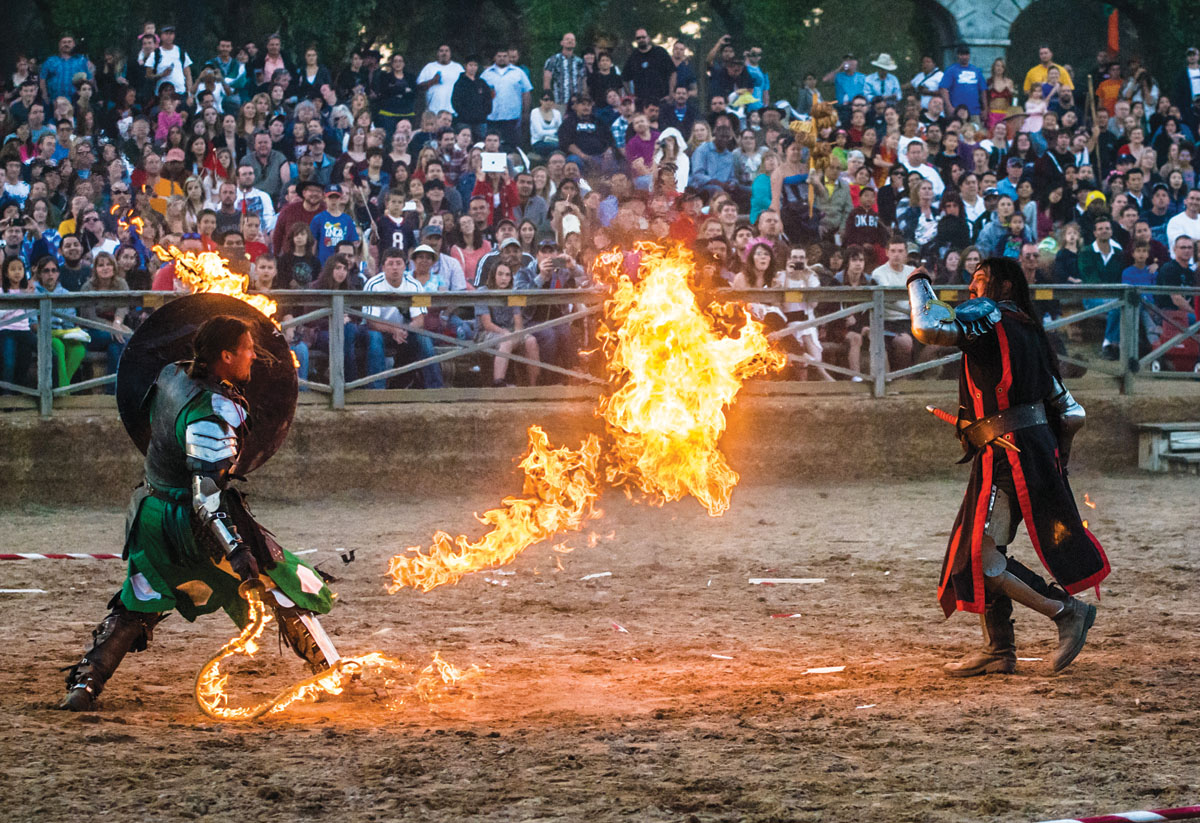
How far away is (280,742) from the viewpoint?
480cm

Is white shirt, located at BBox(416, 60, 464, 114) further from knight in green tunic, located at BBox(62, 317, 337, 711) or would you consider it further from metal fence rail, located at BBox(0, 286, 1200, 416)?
knight in green tunic, located at BBox(62, 317, 337, 711)

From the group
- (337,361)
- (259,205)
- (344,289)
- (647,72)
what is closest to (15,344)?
(337,361)

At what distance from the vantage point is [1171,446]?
461 inches

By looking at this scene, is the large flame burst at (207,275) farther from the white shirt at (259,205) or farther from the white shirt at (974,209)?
the white shirt at (974,209)

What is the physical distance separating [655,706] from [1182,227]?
11.0 m

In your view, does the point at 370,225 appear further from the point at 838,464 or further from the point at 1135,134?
the point at 1135,134

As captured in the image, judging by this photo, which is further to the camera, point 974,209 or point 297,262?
point 974,209

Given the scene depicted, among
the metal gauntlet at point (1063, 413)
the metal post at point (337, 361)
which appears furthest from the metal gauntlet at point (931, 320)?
the metal post at point (337, 361)

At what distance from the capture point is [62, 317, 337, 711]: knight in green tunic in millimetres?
5070

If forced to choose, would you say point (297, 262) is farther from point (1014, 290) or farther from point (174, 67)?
point (1014, 290)

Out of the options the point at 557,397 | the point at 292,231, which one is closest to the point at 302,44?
the point at 292,231

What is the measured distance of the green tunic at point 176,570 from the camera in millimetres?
5203

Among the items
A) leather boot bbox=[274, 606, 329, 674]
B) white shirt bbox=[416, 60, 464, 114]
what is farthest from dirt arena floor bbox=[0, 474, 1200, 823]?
white shirt bbox=[416, 60, 464, 114]

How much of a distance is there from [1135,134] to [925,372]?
17.8ft
